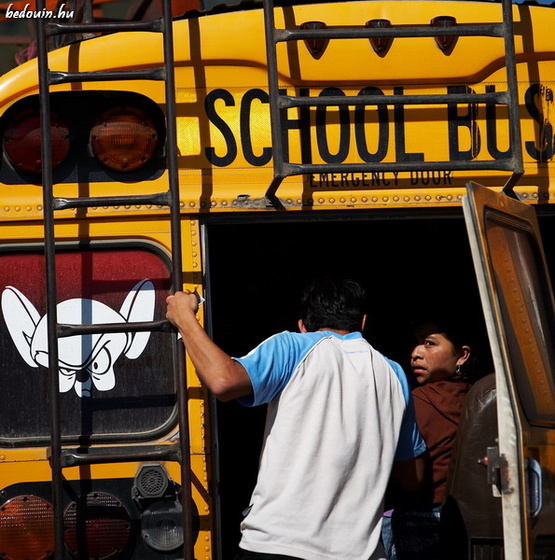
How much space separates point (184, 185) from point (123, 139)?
256 mm

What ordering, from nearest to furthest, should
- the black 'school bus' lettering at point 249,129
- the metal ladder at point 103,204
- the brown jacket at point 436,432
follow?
the metal ladder at point 103,204, the black 'school bus' lettering at point 249,129, the brown jacket at point 436,432

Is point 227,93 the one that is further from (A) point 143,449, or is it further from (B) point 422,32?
(A) point 143,449

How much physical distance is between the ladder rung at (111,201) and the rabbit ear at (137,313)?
33 cm

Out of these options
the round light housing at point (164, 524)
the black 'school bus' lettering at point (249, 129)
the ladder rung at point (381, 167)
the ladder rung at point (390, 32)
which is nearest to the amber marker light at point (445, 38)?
the ladder rung at point (390, 32)

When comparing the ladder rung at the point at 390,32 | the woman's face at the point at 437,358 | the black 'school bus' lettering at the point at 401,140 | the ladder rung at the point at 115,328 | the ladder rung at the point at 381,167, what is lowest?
the woman's face at the point at 437,358

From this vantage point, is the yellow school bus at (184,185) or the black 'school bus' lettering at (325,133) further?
the black 'school bus' lettering at (325,133)

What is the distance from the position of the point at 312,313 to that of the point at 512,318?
67cm

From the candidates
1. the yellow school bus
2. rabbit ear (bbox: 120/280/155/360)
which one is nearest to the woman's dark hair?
the yellow school bus

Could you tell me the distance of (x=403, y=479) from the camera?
3562mm

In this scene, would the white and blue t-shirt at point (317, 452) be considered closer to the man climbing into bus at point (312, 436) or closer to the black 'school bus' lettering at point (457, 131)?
the man climbing into bus at point (312, 436)

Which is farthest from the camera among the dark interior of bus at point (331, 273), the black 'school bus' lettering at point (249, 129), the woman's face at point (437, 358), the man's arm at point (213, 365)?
the dark interior of bus at point (331, 273)

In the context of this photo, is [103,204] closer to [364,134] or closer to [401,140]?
[364,134]

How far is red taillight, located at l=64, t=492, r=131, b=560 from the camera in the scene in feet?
11.3

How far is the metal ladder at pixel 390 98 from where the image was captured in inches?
135
